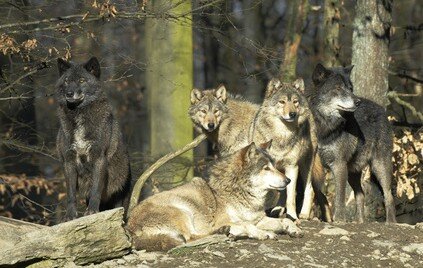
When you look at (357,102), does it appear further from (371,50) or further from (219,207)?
(371,50)

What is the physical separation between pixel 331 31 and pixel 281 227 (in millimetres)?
7601

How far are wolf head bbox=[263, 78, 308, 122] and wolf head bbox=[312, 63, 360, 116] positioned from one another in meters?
0.43

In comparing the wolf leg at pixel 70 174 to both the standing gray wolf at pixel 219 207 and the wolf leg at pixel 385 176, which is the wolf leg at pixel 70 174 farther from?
the wolf leg at pixel 385 176

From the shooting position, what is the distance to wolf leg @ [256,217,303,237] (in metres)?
10.5

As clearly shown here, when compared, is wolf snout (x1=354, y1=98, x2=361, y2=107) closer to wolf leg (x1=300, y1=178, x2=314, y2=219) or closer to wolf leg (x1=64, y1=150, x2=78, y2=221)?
wolf leg (x1=300, y1=178, x2=314, y2=219)

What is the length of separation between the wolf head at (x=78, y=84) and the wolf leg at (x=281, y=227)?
102 inches

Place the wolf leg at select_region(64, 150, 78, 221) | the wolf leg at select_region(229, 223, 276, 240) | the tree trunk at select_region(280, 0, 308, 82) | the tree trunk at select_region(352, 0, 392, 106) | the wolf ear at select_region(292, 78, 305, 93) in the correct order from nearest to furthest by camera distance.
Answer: the wolf leg at select_region(229, 223, 276, 240) → the wolf leg at select_region(64, 150, 78, 221) → the wolf ear at select_region(292, 78, 305, 93) → the tree trunk at select_region(352, 0, 392, 106) → the tree trunk at select_region(280, 0, 308, 82)

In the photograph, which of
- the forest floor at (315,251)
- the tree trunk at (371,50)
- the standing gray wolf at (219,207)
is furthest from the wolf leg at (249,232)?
the tree trunk at (371,50)

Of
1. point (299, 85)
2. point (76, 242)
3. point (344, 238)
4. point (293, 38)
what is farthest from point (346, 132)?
point (293, 38)

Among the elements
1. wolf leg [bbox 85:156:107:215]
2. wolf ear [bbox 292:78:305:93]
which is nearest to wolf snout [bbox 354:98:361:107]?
wolf ear [bbox 292:78:305:93]

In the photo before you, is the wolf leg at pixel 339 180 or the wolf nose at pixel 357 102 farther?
the wolf leg at pixel 339 180

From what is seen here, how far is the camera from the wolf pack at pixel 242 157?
33.4ft

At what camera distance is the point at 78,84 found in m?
10.7

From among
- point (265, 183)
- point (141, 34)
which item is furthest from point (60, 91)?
point (141, 34)
